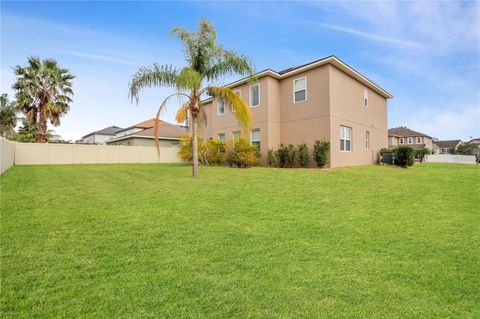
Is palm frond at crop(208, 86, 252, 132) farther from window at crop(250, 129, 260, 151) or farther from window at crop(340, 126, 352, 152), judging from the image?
window at crop(340, 126, 352, 152)

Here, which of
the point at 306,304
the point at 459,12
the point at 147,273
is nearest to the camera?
the point at 306,304

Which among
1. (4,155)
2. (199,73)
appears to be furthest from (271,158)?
(4,155)

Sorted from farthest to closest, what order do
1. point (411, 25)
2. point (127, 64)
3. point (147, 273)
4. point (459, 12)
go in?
point (127, 64) → point (411, 25) → point (459, 12) → point (147, 273)

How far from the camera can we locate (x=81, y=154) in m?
22.1

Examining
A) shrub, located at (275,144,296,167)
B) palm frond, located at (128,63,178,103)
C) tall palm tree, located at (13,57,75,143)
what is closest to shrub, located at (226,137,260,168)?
shrub, located at (275,144,296,167)

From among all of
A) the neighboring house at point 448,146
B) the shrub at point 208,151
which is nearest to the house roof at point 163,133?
the shrub at point 208,151

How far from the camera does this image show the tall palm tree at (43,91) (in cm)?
2006

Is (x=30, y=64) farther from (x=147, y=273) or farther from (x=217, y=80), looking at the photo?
(x=147, y=273)

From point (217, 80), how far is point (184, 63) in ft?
5.06

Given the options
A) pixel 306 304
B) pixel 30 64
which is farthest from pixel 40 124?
pixel 306 304

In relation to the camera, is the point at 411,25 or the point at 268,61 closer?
the point at 411,25

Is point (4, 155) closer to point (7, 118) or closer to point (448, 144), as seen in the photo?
point (7, 118)

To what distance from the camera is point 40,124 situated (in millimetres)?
21484

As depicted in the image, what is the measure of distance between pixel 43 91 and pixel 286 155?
19634 mm
